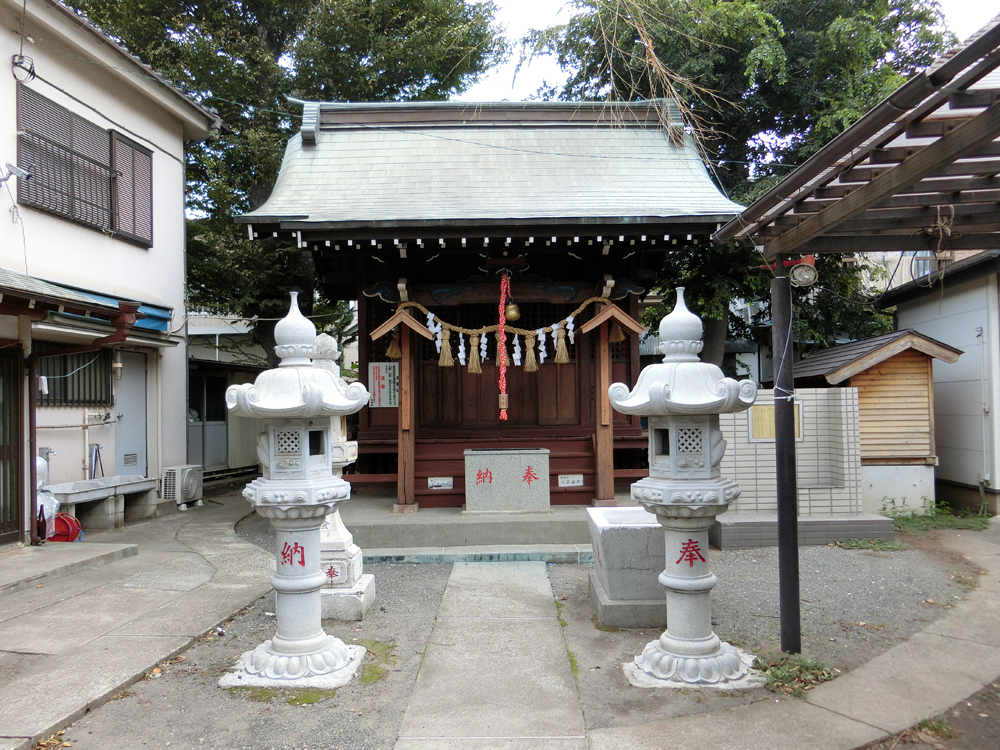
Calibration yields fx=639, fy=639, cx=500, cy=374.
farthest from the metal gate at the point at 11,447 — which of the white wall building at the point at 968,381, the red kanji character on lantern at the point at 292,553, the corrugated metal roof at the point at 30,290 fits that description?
the white wall building at the point at 968,381

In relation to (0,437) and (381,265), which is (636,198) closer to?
(381,265)

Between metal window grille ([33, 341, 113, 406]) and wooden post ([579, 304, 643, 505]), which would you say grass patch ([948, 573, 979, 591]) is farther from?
metal window grille ([33, 341, 113, 406])

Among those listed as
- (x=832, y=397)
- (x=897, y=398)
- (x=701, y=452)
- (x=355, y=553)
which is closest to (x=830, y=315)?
(x=897, y=398)

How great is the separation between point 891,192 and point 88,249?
34.3 feet

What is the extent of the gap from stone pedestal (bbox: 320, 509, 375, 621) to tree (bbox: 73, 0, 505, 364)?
346 inches

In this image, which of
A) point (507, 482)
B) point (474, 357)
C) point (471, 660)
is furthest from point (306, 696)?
point (474, 357)

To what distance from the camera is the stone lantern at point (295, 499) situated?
174 inches

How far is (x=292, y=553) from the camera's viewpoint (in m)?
4.57

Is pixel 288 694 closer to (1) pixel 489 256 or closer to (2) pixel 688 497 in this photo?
(2) pixel 688 497

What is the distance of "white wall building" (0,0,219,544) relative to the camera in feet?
26.0

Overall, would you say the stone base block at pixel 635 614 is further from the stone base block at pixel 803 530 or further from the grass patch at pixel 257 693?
the stone base block at pixel 803 530

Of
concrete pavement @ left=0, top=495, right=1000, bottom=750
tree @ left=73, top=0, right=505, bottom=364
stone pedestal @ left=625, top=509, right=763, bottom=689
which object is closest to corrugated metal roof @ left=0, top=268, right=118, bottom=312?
concrete pavement @ left=0, top=495, right=1000, bottom=750

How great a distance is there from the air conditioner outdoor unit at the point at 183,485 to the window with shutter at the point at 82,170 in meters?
4.08

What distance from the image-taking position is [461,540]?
8.17 meters
